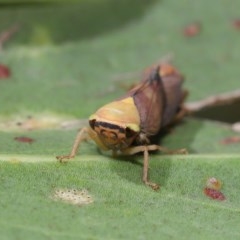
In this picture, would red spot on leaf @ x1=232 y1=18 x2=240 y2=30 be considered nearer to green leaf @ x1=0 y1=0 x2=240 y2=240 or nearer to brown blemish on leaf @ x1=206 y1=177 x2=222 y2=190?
green leaf @ x1=0 y1=0 x2=240 y2=240

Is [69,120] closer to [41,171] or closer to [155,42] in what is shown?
[41,171]

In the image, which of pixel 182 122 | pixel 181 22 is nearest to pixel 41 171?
pixel 182 122

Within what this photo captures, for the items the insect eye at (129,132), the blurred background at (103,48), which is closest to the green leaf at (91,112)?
the blurred background at (103,48)

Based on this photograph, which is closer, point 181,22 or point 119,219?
point 119,219

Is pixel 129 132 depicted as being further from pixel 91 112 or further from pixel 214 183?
pixel 91 112

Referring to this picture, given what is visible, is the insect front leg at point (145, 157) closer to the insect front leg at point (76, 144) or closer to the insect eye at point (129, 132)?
the insect eye at point (129, 132)

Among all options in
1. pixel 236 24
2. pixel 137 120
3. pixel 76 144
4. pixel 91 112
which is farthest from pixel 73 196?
pixel 236 24
